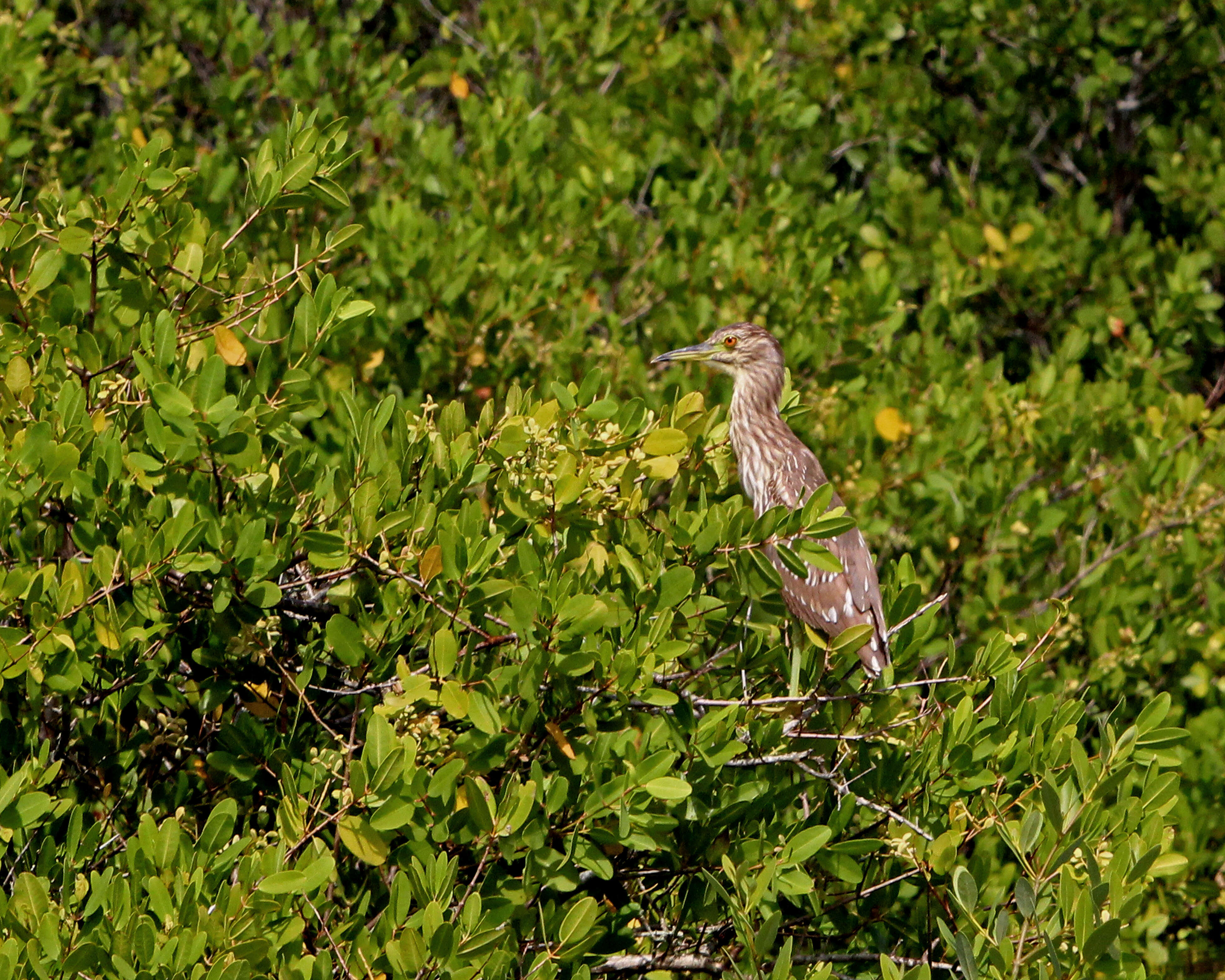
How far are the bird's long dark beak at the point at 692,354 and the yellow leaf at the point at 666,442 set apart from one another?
203 cm

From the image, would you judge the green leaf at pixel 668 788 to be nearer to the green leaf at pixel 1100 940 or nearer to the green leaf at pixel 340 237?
the green leaf at pixel 1100 940

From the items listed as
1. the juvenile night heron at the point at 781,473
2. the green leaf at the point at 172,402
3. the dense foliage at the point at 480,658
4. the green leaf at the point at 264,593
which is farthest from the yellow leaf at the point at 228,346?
the juvenile night heron at the point at 781,473

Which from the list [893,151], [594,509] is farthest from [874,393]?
[594,509]

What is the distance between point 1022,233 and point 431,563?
18.4 feet

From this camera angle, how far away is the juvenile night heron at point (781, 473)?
4.67 m

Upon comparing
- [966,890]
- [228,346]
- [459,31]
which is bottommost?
[459,31]

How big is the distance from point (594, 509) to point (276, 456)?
31.9 inches

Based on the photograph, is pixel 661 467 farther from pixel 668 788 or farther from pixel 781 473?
pixel 781 473

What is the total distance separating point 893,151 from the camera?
8.38m

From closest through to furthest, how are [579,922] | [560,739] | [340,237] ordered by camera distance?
[579,922]
[560,739]
[340,237]

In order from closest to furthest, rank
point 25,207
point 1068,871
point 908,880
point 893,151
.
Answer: point 1068,871 → point 908,880 → point 25,207 → point 893,151

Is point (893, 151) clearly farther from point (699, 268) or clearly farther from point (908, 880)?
point (908, 880)

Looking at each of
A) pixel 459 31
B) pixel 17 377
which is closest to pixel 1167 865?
pixel 17 377

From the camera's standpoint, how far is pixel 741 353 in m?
5.82
